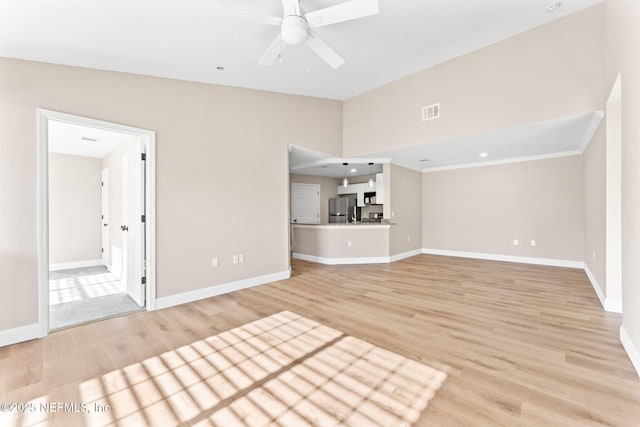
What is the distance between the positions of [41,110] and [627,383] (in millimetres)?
5544

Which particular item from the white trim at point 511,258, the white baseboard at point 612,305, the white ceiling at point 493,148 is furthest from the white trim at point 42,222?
the white trim at point 511,258

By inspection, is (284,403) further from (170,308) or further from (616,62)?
(616,62)

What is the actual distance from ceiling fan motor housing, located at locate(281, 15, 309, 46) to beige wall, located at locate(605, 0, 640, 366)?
8.27 ft

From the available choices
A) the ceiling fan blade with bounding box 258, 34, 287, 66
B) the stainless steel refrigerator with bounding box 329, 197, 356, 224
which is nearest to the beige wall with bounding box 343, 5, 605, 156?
the ceiling fan blade with bounding box 258, 34, 287, 66

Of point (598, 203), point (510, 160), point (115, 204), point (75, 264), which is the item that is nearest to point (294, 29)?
point (598, 203)

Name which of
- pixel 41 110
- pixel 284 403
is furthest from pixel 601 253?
pixel 41 110

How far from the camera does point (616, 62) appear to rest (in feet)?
8.63

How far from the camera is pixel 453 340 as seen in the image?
2588mm

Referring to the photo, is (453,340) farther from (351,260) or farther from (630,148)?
(351,260)

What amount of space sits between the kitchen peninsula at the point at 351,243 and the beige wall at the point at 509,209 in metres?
2.16

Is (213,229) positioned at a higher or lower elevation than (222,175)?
A: lower

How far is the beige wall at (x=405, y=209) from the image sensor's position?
6625mm

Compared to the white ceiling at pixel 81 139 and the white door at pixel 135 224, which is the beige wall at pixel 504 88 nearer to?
the white door at pixel 135 224

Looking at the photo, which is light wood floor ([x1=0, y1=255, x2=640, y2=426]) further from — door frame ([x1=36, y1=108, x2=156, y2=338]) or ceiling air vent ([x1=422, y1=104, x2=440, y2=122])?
ceiling air vent ([x1=422, y1=104, x2=440, y2=122])
